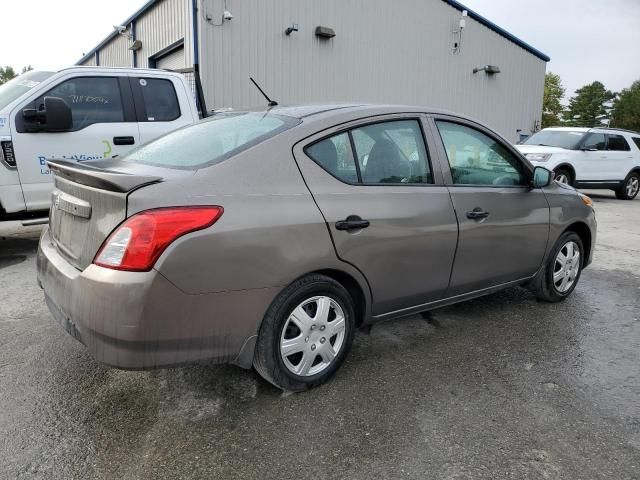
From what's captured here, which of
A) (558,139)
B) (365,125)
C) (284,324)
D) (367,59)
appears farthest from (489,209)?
(367,59)

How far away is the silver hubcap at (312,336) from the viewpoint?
8.79 ft

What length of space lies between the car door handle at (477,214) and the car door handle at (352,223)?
0.91 m

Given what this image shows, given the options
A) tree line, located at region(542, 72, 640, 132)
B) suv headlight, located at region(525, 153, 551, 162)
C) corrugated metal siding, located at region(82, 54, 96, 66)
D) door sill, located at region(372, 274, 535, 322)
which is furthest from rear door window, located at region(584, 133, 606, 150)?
tree line, located at region(542, 72, 640, 132)

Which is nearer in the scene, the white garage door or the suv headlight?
the white garage door

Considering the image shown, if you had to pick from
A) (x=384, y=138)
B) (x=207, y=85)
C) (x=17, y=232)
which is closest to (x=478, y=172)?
(x=384, y=138)

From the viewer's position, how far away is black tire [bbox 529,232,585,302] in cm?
421

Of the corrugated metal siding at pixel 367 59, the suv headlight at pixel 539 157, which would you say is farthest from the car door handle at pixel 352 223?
the suv headlight at pixel 539 157

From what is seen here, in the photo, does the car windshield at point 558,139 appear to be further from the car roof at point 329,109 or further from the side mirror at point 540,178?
the car roof at point 329,109

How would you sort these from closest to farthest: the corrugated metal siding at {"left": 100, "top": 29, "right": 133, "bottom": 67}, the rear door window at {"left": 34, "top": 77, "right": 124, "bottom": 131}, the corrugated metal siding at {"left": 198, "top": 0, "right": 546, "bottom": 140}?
the rear door window at {"left": 34, "top": 77, "right": 124, "bottom": 131} → the corrugated metal siding at {"left": 198, "top": 0, "right": 546, "bottom": 140} → the corrugated metal siding at {"left": 100, "top": 29, "right": 133, "bottom": 67}

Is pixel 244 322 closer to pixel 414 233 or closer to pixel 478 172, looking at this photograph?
pixel 414 233

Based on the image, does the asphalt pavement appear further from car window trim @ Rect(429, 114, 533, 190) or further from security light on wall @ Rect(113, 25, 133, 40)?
security light on wall @ Rect(113, 25, 133, 40)

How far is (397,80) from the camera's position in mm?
14805

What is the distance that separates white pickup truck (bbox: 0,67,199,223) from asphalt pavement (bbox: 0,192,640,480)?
2.20 metres

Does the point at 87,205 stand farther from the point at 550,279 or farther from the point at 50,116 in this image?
the point at 550,279
